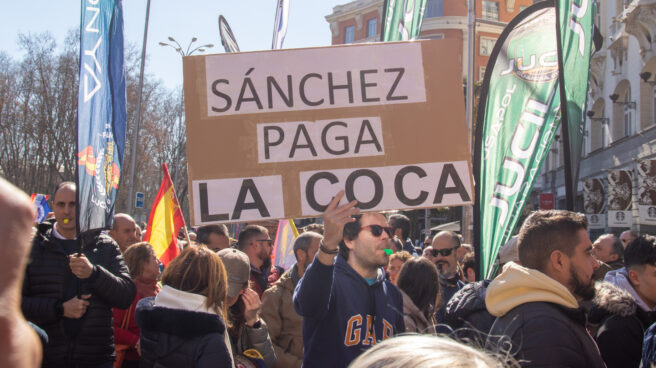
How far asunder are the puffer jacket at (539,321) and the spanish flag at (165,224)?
20.2 ft

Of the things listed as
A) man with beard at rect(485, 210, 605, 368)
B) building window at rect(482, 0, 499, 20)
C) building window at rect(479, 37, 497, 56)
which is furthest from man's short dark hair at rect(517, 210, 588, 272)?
building window at rect(482, 0, 499, 20)

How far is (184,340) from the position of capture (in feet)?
10.6

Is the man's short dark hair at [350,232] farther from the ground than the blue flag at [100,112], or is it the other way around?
the blue flag at [100,112]

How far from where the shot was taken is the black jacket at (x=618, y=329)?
3.33m

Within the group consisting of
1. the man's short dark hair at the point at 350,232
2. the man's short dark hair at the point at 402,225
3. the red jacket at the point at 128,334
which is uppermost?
the man's short dark hair at the point at 350,232

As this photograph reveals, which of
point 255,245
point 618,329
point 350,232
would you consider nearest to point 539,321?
point 618,329

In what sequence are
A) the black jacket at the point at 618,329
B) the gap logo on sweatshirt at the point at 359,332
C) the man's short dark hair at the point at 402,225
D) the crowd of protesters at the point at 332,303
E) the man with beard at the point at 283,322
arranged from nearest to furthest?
the crowd of protesters at the point at 332,303
the black jacket at the point at 618,329
the gap logo on sweatshirt at the point at 359,332
the man with beard at the point at 283,322
the man's short dark hair at the point at 402,225

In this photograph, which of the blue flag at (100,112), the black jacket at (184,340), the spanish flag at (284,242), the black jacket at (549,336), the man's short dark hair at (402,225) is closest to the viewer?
the black jacket at (549,336)

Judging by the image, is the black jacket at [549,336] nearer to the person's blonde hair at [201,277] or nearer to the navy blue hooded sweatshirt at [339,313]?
the navy blue hooded sweatshirt at [339,313]

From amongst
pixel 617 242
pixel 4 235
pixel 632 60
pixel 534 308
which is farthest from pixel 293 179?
pixel 632 60

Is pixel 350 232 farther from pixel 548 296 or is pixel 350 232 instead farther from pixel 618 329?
pixel 618 329

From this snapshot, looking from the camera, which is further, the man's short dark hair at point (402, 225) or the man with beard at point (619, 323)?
the man's short dark hair at point (402, 225)

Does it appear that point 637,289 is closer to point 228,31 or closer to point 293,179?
point 293,179

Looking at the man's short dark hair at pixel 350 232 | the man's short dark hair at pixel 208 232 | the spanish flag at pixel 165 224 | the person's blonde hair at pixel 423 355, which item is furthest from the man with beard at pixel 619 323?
the spanish flag at pixel 165 224
